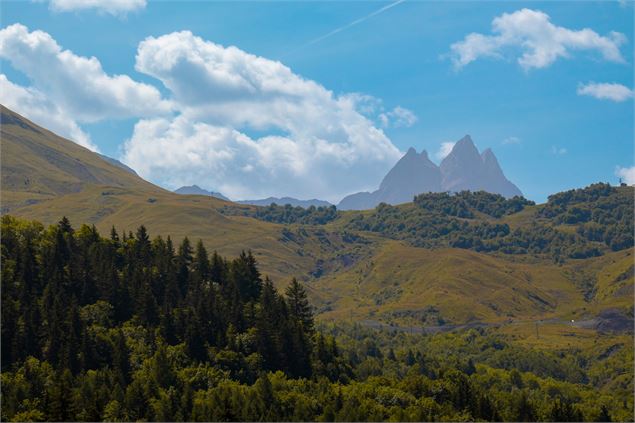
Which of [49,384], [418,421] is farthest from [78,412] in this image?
[418,421]

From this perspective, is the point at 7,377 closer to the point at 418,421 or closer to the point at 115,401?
the point at 115,401

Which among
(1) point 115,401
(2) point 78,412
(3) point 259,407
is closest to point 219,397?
(3) point 259,407

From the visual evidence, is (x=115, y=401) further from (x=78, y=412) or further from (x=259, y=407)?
(x=259, y=407)

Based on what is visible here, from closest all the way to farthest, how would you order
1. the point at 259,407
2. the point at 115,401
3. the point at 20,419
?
the point at 20,419
the point at 115,401
the point at 259,407

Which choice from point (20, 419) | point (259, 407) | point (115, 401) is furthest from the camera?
point (259, 407)

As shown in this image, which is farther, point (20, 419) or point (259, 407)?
point (259, 407)

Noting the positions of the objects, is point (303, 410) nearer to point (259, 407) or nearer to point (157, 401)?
point (259, 407)

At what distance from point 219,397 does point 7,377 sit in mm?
46974

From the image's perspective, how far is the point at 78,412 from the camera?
167 m

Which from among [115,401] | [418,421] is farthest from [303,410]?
[115,401]

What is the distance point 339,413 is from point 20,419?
72.0m

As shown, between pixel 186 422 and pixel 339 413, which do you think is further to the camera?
pixel 339 413

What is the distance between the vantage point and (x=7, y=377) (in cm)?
18875

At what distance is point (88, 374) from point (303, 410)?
50.5 meters
